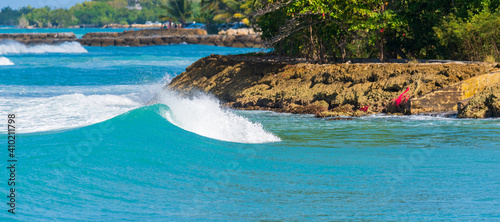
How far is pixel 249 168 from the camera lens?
31.8ft

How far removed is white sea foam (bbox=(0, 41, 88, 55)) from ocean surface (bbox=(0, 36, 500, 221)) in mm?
64314

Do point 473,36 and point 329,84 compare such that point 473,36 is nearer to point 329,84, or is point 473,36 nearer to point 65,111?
point 329,84

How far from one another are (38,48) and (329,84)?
2682 inches

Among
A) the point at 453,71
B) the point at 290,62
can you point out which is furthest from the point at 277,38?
the point at 453,71

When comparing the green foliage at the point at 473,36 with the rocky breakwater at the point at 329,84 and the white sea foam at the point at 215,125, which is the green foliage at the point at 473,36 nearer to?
the rocky breakwater at the point at 329,84

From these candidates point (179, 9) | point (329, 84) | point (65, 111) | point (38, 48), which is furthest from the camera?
point (179, 9)

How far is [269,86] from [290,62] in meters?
Answer: 1.67

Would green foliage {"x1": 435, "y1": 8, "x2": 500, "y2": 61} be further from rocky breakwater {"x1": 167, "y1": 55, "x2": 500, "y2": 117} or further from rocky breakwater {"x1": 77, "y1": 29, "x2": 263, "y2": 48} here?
rocky breakwater {"x1": 77, "y1": 29, "x2": 263, "y2": 48}

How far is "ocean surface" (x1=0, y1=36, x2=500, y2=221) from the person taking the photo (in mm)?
7547

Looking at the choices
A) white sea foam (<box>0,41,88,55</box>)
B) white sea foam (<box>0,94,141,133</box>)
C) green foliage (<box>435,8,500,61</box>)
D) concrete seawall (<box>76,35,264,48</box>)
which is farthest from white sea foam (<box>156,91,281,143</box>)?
concrete seawall (<box>76,35,264,48</box>)

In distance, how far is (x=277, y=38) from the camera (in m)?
19.8

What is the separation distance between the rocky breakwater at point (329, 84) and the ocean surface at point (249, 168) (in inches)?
49.8

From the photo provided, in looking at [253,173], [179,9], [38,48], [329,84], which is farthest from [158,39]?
[253,173]

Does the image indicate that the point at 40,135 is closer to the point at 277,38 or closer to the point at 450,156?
the point at 450,156
